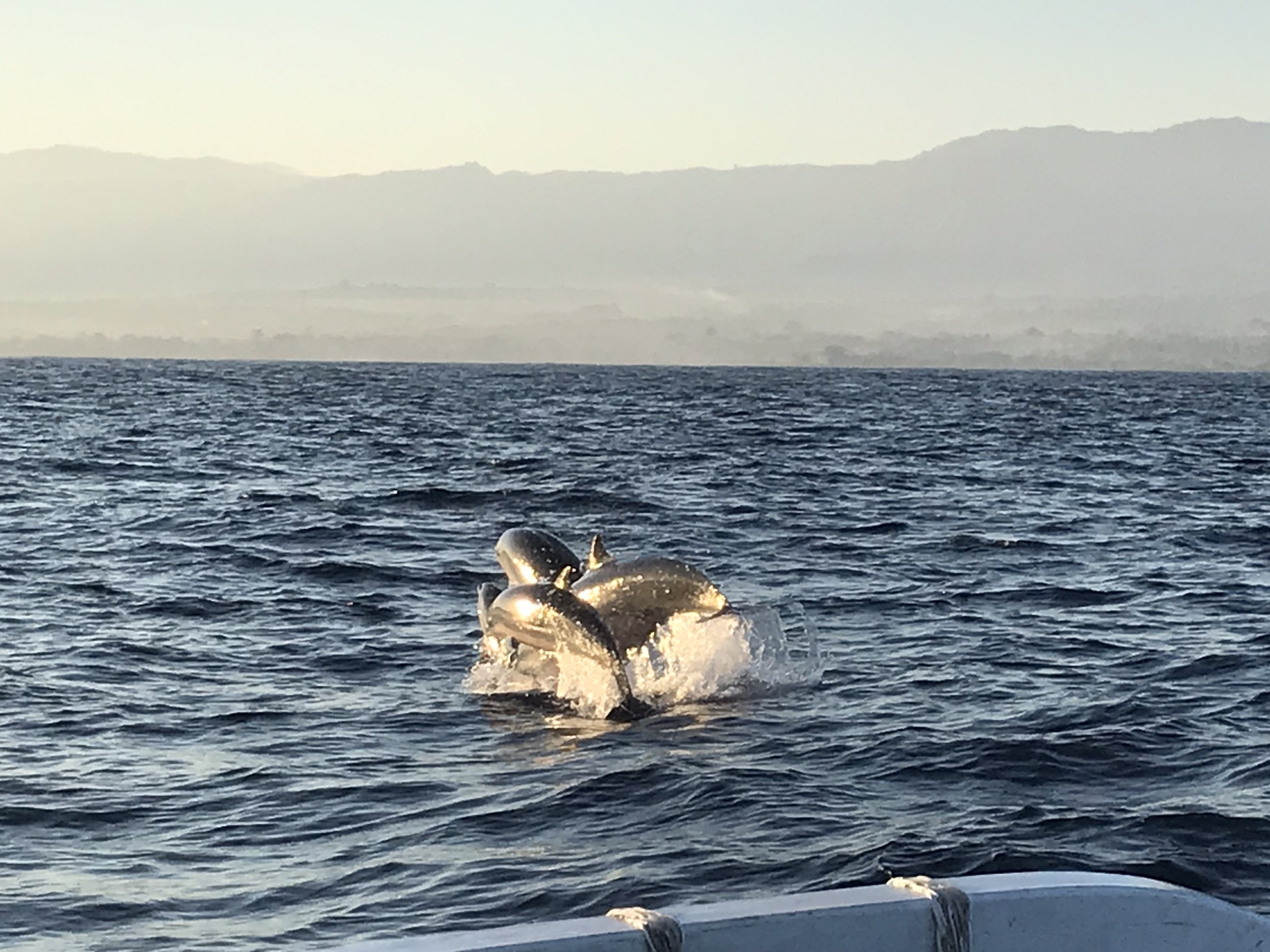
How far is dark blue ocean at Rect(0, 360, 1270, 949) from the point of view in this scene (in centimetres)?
1044

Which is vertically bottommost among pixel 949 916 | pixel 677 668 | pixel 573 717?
pixel 573 717

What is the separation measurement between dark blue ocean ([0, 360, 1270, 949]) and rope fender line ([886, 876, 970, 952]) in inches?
174

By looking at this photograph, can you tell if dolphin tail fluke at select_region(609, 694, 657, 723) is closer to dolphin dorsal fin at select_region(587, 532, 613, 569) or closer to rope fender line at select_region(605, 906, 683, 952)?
dolphin dorsal fin at select_region(587, 532, 613, 569)

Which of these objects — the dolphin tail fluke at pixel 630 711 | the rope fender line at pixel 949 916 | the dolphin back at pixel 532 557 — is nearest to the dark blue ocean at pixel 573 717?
the dolphin tail fluke at pixel 630 711

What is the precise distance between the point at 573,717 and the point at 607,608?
4.83 feet

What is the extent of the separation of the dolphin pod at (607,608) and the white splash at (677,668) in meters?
0.12

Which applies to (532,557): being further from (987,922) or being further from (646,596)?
(987,922)

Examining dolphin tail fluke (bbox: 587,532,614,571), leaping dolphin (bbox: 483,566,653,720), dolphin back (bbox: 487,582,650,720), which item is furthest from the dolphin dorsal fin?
dolphin back (bbox: 487,582,650,720)

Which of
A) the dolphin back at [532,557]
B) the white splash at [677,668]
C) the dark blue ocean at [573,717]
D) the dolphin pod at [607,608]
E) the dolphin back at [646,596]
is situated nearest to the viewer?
the dark blue ocean at [573,717]

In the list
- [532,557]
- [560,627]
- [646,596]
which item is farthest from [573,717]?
[532,557]

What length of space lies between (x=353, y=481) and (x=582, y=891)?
30996mm

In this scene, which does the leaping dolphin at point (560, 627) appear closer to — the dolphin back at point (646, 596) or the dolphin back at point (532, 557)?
the dolphin back at point (646, 596)

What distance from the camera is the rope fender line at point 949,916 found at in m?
5.67

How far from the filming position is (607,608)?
52.7 ft
